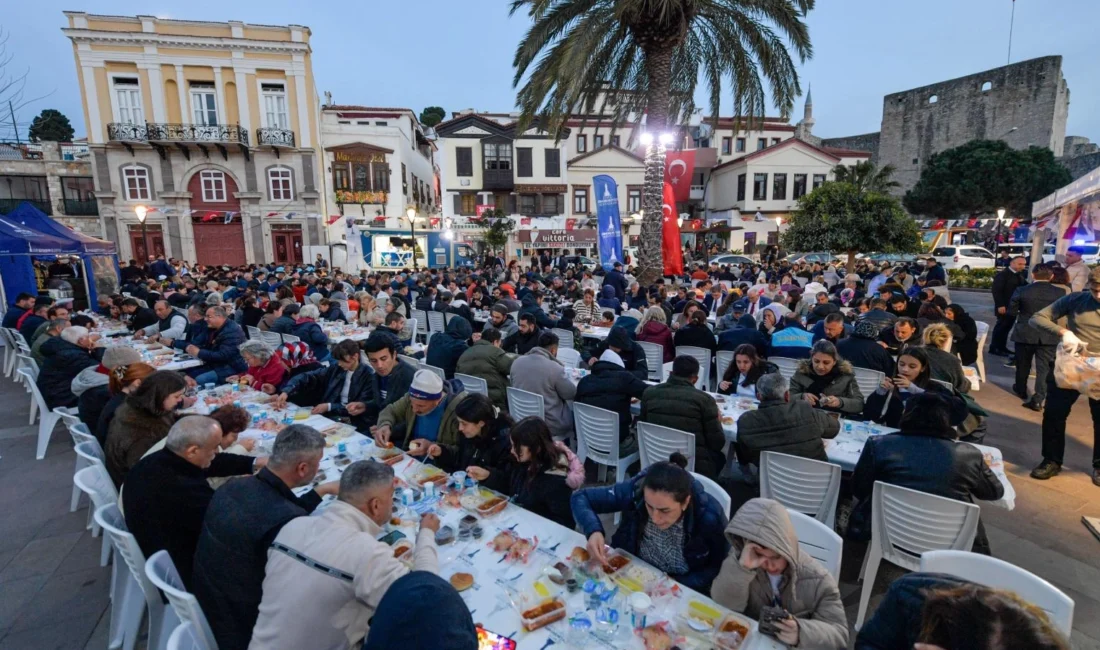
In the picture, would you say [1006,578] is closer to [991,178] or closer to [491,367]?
[491,367]

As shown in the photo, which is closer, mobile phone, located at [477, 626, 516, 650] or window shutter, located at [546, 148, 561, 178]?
mobile phone, located at [477, 626, 516, 650]

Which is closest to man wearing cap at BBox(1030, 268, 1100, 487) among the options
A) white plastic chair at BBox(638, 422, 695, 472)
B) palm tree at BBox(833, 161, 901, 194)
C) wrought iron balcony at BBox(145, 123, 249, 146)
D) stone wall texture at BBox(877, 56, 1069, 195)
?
white plastic chair at BBox(638, 422, 695, 472)

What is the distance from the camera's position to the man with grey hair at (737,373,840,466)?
3.76m

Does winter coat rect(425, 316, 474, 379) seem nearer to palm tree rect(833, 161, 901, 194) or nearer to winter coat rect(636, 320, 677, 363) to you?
winter coat rect(636, 320, 677, 363)

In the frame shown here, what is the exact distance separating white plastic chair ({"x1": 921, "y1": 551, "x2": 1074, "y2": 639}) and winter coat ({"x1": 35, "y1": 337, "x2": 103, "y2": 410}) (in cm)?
804

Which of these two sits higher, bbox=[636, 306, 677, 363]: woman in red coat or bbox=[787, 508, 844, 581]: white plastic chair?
bbox=[636, 306, 677, 363]: woman in red coat

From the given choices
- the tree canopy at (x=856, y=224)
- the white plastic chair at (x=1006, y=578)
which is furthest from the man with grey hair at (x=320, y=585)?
the tree canopy at (x=856, y=224)

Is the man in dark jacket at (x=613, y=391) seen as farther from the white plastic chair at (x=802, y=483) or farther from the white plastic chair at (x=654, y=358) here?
the white plastic chair at (x=654, y=358)

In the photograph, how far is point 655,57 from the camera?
12867 mm

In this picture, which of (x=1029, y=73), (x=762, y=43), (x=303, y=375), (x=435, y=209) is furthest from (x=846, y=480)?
(x=1029, y=73)

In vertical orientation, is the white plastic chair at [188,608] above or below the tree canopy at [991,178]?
below

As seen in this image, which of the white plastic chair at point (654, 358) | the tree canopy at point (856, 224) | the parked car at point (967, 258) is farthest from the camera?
the parked car at point (967, 258)

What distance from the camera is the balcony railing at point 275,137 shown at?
26.8 metres

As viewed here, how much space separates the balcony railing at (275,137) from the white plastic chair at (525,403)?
27741 mm
